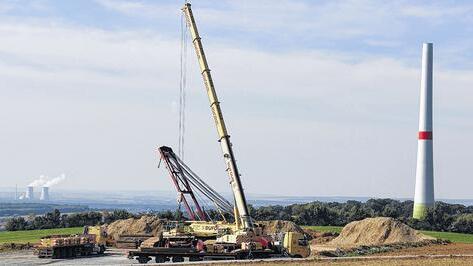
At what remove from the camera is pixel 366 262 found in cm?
5269

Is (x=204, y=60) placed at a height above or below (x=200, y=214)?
above

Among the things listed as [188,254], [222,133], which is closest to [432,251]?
[222,133]

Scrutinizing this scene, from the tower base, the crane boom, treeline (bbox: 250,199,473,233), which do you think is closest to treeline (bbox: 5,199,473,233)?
treeline (bbox: 250,199,473,233)

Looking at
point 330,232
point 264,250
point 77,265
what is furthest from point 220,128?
point 330,232

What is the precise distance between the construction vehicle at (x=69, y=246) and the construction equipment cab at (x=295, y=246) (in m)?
17.3

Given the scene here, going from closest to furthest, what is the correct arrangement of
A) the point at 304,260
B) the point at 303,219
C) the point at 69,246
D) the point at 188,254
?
the point at 304,260, the point at 188,254, the point at 69,246, the point at 303,219

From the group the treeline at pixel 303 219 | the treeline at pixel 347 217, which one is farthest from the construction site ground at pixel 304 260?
the treeline at pixel 347 217

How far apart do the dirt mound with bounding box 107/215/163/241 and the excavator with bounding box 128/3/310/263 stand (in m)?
27.6

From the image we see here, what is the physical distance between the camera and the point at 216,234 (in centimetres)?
5750

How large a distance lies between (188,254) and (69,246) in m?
13.8

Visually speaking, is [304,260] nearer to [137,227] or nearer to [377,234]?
[377,234]

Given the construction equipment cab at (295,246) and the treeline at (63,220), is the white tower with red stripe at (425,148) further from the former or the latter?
the construction equipment cab at (295,246)

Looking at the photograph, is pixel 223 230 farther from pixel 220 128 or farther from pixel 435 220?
pixel 435 220

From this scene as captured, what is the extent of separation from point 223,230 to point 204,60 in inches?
456
